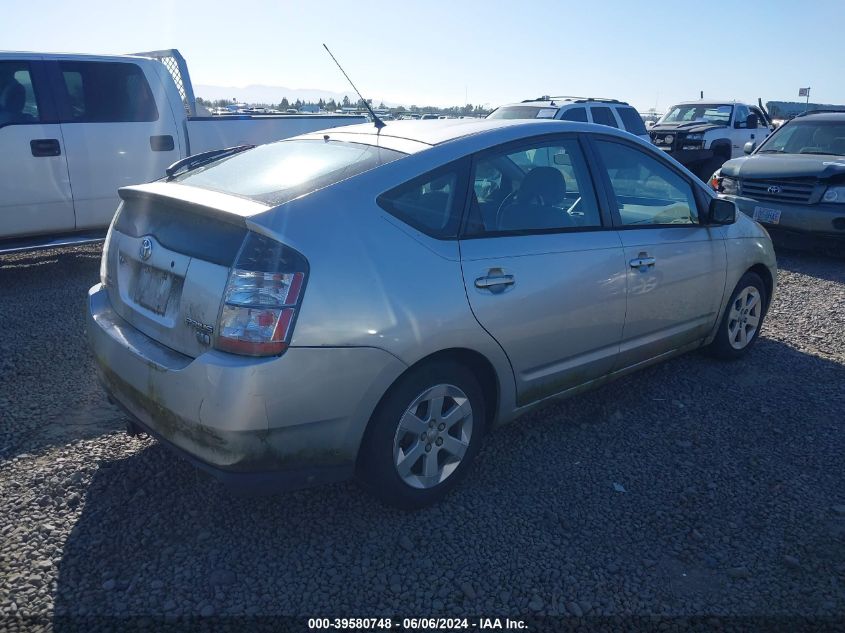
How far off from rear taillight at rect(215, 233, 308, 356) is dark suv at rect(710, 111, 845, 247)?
748 centimetres

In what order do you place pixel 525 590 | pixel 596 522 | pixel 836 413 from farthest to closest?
pixel 836 413 → pixel 596 522 → pixel 525 590

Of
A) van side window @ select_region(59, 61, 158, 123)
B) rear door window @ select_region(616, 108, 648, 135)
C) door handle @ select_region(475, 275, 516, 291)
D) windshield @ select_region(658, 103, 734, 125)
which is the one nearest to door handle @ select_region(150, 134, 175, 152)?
van side window @ select_region(59, 61, 158, 123)

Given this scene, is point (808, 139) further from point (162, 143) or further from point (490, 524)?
point (490, 524)

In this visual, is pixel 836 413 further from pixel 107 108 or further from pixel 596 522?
pixel 107 108

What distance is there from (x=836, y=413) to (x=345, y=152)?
3.34 m

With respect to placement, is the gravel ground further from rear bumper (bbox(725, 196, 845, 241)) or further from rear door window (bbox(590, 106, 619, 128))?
rear door window (bbox(590, 106, 619, 128))

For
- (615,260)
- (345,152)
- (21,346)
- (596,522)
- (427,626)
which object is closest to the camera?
(427,626)

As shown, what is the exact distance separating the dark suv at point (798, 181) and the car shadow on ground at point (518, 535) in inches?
194

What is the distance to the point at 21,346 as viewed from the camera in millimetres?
4941

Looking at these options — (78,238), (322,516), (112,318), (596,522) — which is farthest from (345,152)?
(78,238)

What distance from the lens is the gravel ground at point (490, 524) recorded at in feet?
8.53

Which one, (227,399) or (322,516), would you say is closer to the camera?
(227,399)

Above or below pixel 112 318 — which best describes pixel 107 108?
above

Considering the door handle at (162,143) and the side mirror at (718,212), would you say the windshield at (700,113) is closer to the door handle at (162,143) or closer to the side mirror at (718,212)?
the side mirror at (718,212)
